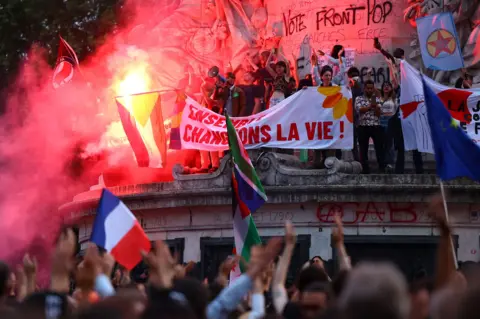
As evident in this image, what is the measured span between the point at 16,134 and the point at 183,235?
12.1m

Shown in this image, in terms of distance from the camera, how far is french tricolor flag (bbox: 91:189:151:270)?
527 inches

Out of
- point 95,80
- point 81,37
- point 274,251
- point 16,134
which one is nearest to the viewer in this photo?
point 274,251

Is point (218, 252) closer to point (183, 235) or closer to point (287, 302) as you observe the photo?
point (183, 235)

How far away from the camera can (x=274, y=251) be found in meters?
9.74

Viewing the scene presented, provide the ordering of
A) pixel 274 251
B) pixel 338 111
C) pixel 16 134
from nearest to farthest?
pixel 274 251 < pixel 338 111 < pixel 16 134

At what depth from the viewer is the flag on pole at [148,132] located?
81.8 ft

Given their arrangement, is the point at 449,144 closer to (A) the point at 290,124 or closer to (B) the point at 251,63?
(A) the point at 290,124

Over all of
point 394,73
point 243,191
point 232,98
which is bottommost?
point 243,191

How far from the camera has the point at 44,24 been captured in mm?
39094

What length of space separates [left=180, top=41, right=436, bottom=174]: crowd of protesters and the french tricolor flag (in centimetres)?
999

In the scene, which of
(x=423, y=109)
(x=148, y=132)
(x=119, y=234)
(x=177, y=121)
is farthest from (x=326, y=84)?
(x=119, y=234)

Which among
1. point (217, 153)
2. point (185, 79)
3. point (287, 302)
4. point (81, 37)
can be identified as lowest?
point (287, 302)

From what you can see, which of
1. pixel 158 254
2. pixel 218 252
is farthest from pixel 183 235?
pixel 158 254

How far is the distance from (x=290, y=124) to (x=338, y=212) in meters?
1.88
